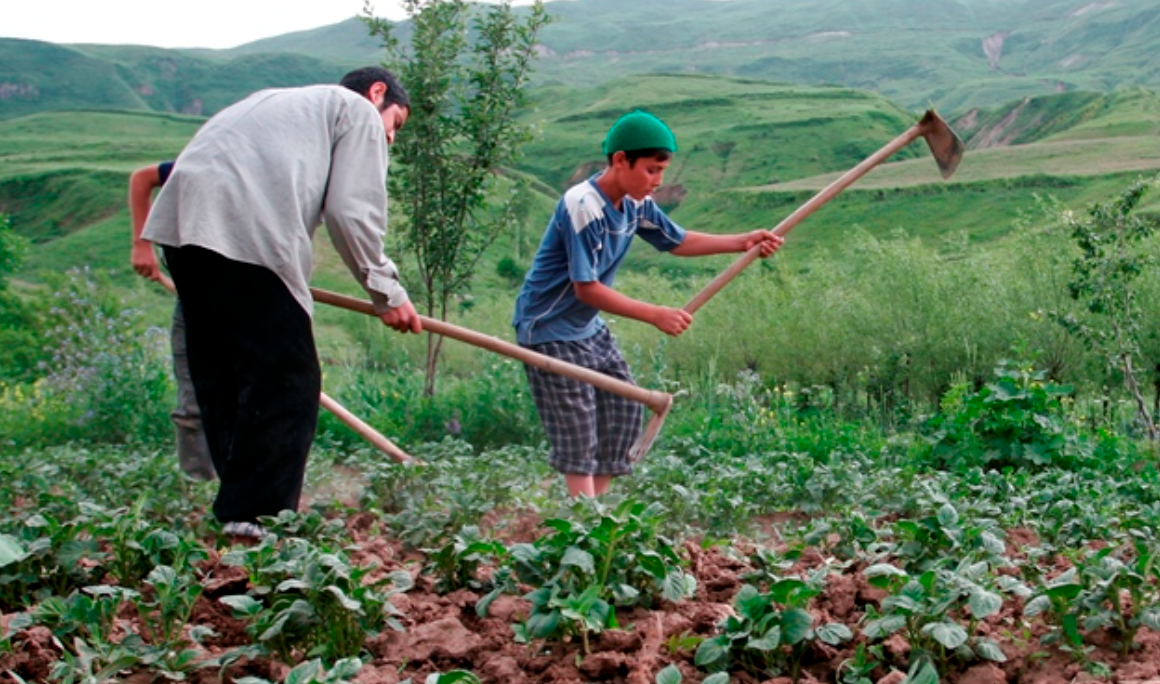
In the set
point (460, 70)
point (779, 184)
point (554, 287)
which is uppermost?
point (460, 70)

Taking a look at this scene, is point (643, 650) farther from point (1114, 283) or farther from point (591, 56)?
point (591, 56)

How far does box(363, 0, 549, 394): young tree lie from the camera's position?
7996 millimetres

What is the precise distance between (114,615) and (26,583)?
510 millimetres

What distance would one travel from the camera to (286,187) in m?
3.61

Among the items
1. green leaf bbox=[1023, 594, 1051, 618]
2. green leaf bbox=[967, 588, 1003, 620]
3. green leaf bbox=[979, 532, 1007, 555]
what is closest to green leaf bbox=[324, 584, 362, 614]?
green leaf bbox=[967, 588, 1003, 620]

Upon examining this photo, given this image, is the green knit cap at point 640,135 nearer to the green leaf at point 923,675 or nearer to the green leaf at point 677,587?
the green leaf at point 677,587

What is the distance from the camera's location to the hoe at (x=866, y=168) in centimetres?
456

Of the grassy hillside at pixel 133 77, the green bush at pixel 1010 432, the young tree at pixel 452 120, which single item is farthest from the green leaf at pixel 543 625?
the grassy hillside at pixel 133 77

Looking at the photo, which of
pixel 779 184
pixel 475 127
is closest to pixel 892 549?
pixel 475 127

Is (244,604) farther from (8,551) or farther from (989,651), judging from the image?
(989,651)

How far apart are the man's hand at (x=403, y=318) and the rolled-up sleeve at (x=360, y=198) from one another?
0.09 meters

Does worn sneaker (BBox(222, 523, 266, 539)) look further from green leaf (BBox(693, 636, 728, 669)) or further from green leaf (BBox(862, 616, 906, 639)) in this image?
green leaf (BBox(862, 616, 906, 639))

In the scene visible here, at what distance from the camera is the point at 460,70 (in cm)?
823

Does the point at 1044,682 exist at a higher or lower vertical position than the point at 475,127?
lower
